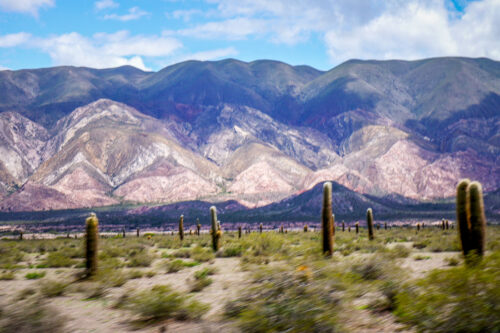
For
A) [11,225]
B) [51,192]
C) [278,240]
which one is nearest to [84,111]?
[51,192]

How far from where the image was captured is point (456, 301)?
6285mm

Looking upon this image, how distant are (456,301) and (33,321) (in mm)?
6101

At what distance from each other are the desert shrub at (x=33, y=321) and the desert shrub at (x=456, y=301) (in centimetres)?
535

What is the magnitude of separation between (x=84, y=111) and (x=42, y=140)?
2114cm

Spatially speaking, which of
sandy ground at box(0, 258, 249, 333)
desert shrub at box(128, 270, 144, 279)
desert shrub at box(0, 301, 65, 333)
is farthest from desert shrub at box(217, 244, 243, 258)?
desert shrub at box(0, 301, 65, 333)

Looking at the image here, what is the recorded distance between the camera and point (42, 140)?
179125 millimetres

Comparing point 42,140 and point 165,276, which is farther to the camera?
point 42,140

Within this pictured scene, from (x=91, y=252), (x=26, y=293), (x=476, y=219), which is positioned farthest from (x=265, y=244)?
(x=26, y=293)

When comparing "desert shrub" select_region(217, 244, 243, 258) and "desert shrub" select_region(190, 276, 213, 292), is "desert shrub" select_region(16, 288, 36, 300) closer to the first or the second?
"desert shrub" select_region(190, 276, 213, 292)

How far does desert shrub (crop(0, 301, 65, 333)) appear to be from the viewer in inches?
255

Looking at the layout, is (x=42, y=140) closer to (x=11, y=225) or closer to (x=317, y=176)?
(x=11, y=225)

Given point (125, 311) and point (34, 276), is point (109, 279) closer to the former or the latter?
point (125, 311)

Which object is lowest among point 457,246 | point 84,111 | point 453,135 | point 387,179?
point 457,246

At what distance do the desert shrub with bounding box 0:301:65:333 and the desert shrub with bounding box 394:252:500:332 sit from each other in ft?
17.5
